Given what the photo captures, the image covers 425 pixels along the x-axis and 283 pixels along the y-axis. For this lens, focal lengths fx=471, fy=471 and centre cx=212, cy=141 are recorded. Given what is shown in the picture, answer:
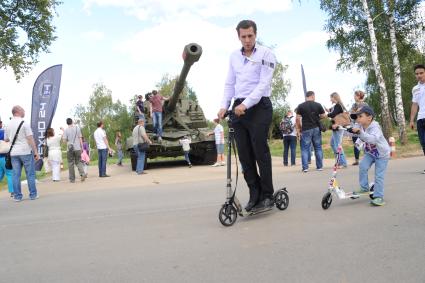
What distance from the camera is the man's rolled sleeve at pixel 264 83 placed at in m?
4.87

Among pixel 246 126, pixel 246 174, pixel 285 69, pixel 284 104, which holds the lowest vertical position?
pixel 246 174

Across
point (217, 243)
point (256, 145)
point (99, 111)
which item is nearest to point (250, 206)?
point (256, 145)

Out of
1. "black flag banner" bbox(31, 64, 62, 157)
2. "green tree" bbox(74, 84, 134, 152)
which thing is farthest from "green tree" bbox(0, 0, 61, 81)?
"green tree" bbox(74, 84, 134, 152)

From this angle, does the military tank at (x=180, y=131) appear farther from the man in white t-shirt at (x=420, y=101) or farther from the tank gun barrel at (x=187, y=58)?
the man in white t-shirt at (x=420, y=101)

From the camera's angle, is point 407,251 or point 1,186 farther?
point 1,186

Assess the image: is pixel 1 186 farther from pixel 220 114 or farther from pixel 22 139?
pixel 220 114

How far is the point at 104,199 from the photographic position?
7.96 metres

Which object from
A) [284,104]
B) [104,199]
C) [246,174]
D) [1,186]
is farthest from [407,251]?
[284,104]

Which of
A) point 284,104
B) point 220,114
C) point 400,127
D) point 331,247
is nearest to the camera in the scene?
point 331,247

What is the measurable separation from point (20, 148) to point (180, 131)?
27.3 ft

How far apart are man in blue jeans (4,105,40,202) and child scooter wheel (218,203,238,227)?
5153 millimetres

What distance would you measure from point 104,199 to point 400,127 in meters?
12.7

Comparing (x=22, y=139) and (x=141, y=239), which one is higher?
(x=22, y=139)

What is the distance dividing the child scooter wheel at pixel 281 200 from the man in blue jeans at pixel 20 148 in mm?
5128
